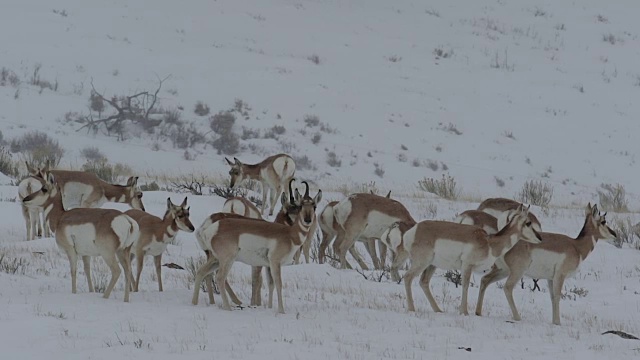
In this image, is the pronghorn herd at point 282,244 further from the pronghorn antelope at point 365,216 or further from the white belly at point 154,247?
the pronghorn antelope at point 365,216

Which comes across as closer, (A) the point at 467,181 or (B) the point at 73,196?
(B) the point at 73,196

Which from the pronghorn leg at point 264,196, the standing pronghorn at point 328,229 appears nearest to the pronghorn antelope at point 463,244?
the standing pronghorn at point 328,229

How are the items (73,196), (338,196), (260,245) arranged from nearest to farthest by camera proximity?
1. (260,245)
2. (73,196)
3. (338,196)

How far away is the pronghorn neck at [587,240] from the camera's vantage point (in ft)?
34.5

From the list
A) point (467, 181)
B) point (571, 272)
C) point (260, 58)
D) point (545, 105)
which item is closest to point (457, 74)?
point (545, 105)

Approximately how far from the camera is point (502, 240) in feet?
32.7

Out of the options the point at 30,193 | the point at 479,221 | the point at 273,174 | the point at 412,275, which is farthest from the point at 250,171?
the point at 412,275

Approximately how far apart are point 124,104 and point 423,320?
82.2 feet

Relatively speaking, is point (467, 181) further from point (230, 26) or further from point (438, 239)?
point (438, 239)

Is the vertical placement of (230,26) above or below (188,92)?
above

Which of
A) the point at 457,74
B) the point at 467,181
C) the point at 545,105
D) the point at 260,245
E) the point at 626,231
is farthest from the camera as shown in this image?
the point at 457,74

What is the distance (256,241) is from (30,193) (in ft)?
18.2

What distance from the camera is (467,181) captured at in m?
29.4

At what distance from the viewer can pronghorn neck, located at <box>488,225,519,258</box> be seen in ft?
32.7
